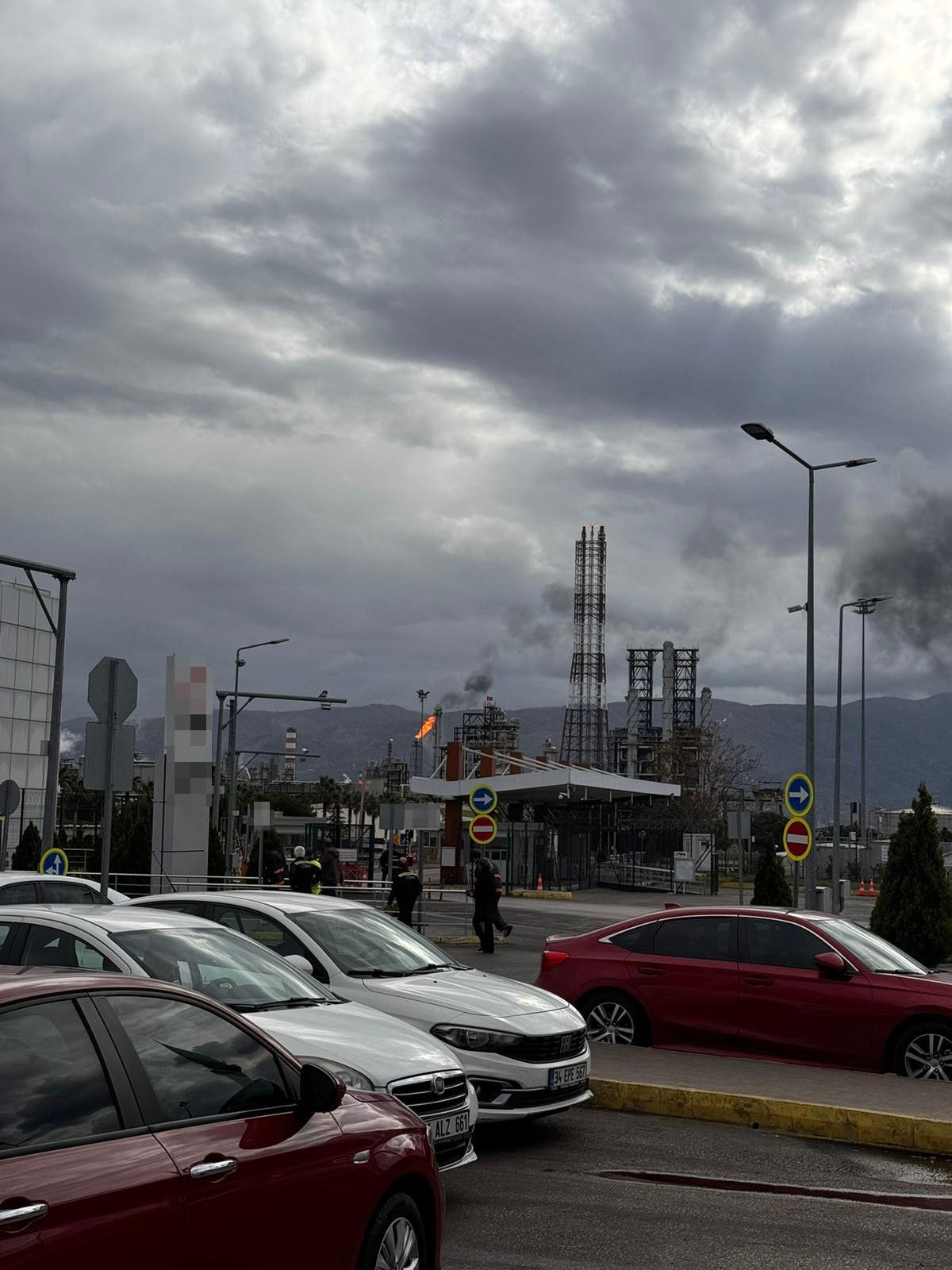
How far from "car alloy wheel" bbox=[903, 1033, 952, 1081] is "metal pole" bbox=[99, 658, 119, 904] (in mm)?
7110

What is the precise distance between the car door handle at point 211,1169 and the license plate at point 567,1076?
541cm

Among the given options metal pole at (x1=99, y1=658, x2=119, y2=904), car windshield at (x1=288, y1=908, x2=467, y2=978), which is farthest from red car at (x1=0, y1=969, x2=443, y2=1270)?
metal pole at (x1=99, y1=658, x2=119, y2=904)

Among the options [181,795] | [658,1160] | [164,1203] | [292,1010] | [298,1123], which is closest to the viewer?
[164,1203]

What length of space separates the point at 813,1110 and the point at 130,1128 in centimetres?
720

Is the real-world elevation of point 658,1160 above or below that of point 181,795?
below

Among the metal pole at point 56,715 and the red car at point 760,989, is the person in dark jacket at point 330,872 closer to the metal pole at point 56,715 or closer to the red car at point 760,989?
the metal pole at point 56,715

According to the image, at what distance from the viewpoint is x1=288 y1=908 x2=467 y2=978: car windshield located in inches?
404

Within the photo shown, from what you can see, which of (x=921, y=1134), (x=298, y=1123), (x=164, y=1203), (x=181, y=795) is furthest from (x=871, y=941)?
(x=181, y=795)

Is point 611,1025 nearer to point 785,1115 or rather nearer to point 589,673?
point 785,1115

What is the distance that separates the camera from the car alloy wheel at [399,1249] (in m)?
5.09

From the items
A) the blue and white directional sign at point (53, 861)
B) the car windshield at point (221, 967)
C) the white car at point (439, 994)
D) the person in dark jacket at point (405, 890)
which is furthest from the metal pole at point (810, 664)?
the car windshield at point (221, 967)

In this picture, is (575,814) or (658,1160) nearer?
(658,1160)

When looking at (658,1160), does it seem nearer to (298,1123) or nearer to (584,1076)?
(584,1076)

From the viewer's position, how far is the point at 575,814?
67.2 metres
